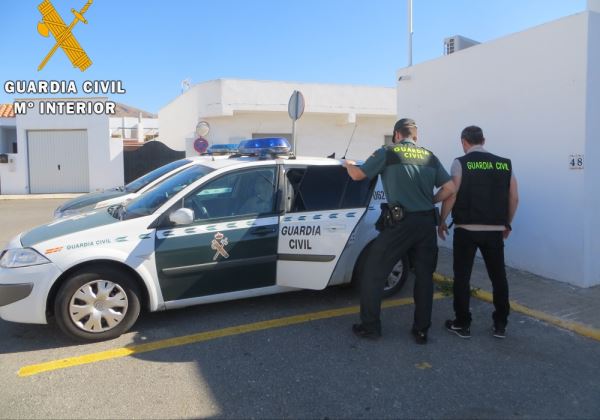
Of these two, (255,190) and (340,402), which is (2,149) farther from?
(340,402)

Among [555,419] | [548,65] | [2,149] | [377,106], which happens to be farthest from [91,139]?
[555,419]

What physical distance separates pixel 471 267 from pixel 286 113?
14896mm

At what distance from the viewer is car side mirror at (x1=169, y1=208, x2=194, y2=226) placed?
4.08 m

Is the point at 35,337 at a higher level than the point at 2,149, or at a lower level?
lower

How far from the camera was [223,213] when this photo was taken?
14.5 feet

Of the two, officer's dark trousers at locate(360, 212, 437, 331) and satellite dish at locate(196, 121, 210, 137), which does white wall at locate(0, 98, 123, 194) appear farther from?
officer's dark trousers at locate(360, 212, 437, 331)

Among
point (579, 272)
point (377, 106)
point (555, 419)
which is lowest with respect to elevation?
point (555, 419)

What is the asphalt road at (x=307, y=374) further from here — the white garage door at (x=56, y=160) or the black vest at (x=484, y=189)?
the white garage door at (x=56, y=160)

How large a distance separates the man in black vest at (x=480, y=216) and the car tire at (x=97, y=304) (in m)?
2.79

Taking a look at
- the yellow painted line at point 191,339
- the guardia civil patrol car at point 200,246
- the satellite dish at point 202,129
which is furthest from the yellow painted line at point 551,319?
the satellite dish at point 202,129

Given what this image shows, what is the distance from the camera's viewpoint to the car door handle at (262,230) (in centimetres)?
443

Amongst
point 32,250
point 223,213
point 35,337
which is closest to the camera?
point 32,250

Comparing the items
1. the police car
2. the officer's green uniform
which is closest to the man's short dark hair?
the officer's green uniform

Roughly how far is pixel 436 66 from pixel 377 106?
39.7ft
